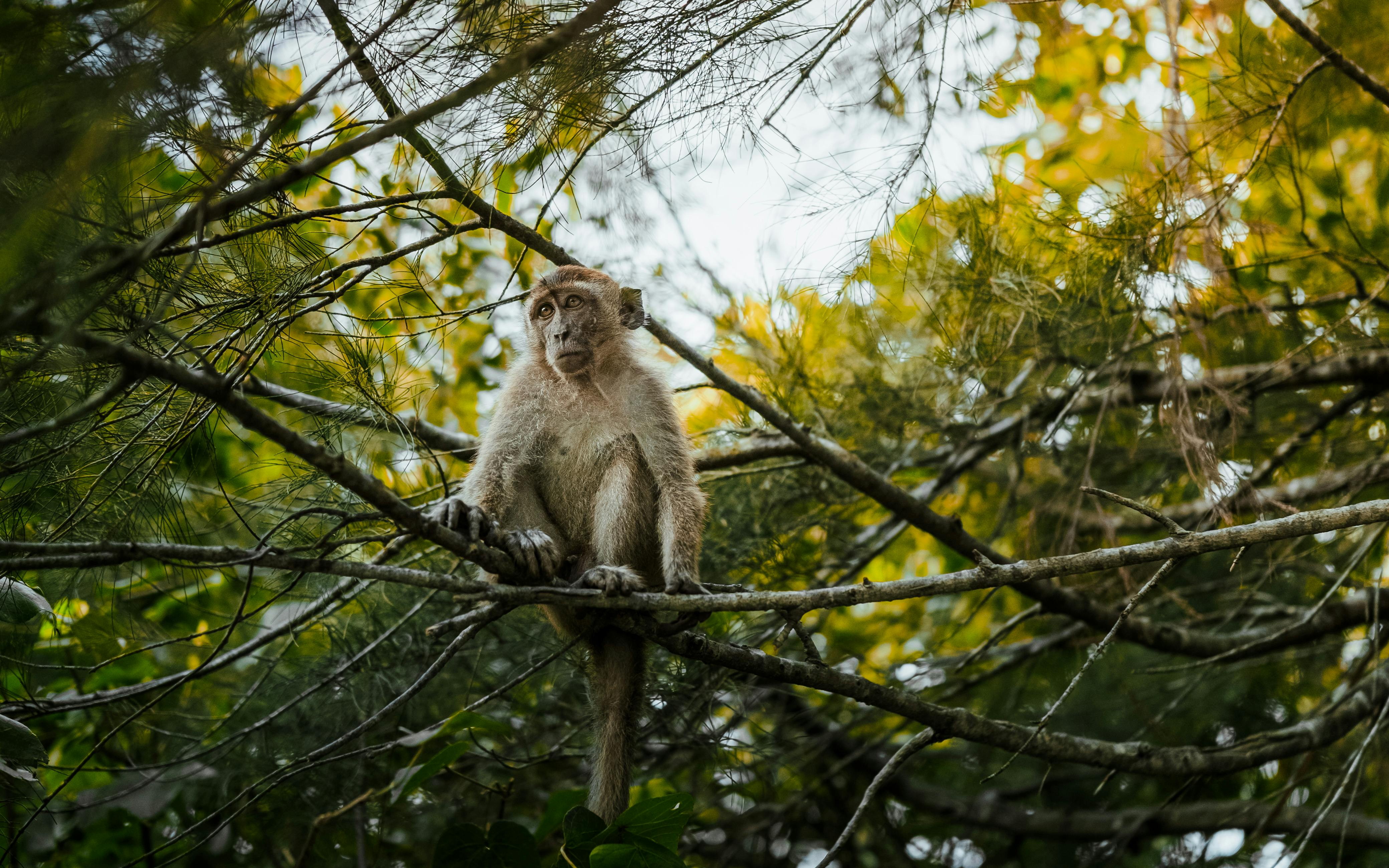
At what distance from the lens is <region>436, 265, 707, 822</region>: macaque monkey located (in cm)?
371

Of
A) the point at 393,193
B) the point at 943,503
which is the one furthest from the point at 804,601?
the point at 943,503

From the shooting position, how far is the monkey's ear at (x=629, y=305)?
4.54 meters

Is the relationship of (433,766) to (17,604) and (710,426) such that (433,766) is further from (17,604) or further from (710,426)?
(710,426)

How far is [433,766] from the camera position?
2967 millimetres

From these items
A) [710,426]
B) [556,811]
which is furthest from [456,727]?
[710,426]

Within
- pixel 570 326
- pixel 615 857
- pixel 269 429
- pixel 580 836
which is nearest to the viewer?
pixel 269 429

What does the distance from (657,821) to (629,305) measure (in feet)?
8.26

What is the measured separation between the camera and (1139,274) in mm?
4184

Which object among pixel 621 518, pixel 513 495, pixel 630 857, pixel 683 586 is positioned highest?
pixel 513 495

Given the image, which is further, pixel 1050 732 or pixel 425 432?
pixel 425 432

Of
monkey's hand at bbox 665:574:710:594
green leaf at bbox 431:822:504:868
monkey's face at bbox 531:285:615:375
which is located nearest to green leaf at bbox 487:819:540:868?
green leaf at bbox 431:822:504:868

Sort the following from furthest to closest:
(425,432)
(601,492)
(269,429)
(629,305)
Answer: (425,432) < (629,305) < (601,492) < (269,429)

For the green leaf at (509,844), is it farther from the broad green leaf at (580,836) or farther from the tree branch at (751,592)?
the tree branch at (751,592)

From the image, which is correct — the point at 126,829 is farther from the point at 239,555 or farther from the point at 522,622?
the point at 239,555
